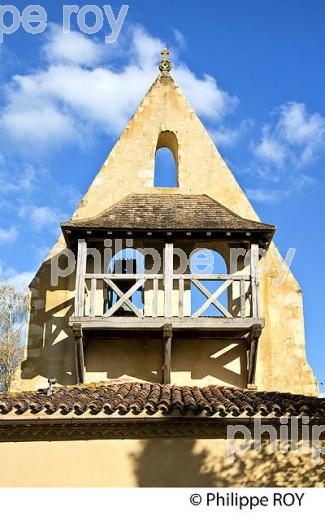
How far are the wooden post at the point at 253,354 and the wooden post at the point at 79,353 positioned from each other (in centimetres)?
385

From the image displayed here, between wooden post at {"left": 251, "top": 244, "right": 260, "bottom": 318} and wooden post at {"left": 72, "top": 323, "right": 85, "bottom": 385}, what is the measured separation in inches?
154

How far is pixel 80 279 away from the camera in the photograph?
16641mm

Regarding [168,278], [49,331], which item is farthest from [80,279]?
[49,331]

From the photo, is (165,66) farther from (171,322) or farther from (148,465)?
(148,465)

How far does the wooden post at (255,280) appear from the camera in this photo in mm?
16250

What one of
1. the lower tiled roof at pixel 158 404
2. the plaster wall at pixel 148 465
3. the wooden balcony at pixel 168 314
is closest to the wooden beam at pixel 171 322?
the wooden balcony at pixel 168 314

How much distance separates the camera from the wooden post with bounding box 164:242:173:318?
16.3 m

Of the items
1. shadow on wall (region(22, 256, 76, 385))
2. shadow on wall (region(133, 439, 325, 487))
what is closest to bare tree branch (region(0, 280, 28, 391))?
shadow on wall (region(22, 256, 76, 385))

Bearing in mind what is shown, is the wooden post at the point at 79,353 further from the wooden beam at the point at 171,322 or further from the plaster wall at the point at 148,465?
the plaster wall at the point at 148,465

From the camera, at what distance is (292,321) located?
1853cm

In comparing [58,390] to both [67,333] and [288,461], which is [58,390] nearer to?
[67,333]

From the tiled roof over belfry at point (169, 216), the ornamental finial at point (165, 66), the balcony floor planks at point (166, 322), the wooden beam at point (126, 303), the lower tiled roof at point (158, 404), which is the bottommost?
the lower tiled roof at point (158, 404)

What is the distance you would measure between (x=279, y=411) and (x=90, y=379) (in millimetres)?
6051
